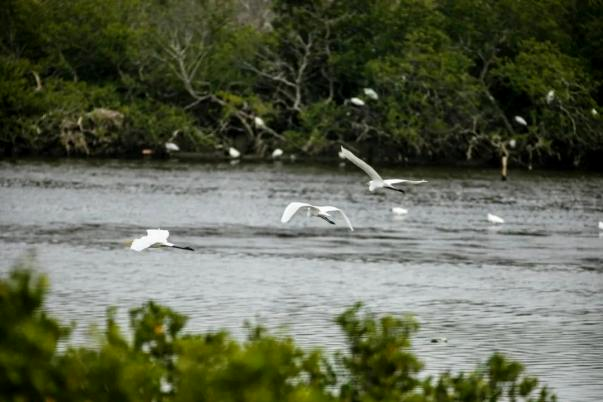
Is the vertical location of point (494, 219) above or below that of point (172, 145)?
below

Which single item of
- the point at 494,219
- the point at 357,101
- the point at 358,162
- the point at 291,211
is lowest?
the point at 494,219

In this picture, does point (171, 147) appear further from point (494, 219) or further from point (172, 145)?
point (494, 219)

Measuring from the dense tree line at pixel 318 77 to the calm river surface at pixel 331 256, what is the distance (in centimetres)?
736

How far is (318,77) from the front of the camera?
65062 millimetres

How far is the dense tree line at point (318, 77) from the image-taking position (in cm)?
6022

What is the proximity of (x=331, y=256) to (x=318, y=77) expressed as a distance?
3250cm

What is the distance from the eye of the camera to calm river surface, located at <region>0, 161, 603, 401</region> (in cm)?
2316

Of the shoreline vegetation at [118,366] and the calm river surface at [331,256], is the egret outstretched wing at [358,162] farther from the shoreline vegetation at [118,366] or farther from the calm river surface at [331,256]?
the shoreline vegetation at [118,366]

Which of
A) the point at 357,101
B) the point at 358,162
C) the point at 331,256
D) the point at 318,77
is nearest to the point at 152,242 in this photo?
the point at 358,162

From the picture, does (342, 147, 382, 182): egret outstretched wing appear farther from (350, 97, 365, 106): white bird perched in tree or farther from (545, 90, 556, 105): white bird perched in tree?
(350, 97, 365, 106): white bird perched in tree

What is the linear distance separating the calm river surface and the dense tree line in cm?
736

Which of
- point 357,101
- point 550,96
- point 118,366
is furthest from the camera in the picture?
point 357,101

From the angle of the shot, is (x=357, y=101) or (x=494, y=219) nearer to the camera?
(x=494, y=219)

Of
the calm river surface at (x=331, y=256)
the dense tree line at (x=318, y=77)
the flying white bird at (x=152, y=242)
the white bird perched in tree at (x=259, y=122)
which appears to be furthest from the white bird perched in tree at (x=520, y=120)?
the flying white bird at (x=152, y=242)
